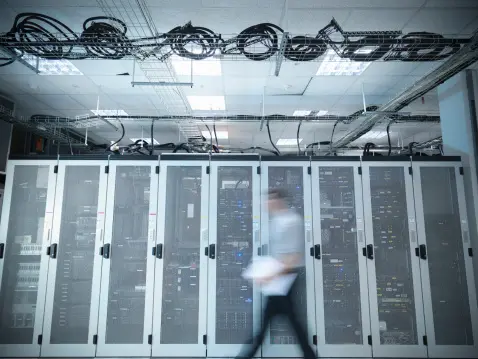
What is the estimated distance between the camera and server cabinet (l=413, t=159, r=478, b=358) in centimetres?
308

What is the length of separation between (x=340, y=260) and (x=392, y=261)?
2.08 feet

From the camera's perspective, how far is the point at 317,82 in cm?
398

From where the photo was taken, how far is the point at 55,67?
141 inches

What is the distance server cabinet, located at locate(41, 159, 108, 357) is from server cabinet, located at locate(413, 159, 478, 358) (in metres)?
3.87

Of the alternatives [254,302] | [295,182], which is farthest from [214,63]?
[254,302]

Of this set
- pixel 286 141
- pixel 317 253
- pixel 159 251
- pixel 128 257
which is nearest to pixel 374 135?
pixel 286 141

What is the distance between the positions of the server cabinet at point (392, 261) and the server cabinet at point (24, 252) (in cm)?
386

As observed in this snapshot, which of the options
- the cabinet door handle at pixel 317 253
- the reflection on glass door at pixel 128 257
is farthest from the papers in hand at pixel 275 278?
the reflection on glass door at pixel 128 257

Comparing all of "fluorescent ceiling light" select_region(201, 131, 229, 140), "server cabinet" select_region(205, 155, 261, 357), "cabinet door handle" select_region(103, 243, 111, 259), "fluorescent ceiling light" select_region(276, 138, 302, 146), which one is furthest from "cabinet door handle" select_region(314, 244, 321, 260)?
"fluorescent ceiling light" select_region(276, 138, 302, 146)

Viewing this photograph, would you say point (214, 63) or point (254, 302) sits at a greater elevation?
point (214, 63)

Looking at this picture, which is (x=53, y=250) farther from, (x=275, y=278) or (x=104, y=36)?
(x=275, y=278)

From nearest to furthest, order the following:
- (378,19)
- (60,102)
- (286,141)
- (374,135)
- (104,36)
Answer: (104,36) → (378,19) → (60,102) → (374,135) → (286,141)

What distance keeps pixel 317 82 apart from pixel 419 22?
1.40m

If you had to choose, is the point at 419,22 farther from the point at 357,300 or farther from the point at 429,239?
the point at 357,300
